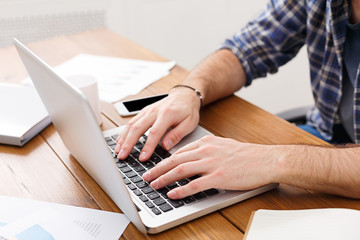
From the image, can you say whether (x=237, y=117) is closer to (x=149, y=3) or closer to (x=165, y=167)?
(x=165, y=167)

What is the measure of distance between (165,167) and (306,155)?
26cm

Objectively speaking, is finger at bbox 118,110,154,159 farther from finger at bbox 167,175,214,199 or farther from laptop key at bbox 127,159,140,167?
finger at bbox 167,175,214,199

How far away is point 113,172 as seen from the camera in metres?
0.59

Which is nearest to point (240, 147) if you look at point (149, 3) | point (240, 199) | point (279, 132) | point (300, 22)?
point (240, 199)

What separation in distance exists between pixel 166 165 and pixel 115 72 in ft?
1.96

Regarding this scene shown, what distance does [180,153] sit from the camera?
2.48ft

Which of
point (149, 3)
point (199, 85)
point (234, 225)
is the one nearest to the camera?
point (234, 225)

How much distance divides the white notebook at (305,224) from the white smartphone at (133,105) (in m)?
Answer: 0.48

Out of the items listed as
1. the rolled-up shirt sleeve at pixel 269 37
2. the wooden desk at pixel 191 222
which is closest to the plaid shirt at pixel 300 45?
the rolled-up shirt sleeve at pixel 269 37

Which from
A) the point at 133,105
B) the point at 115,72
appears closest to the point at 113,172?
the point at 133,105

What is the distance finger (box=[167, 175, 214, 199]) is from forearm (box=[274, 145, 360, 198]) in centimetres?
13

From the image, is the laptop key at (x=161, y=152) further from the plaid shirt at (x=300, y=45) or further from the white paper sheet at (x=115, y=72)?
the plaid shirt at (x=300, y=45)

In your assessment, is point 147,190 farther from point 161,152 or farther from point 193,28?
point 193,28

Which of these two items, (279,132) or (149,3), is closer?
(279,132)
